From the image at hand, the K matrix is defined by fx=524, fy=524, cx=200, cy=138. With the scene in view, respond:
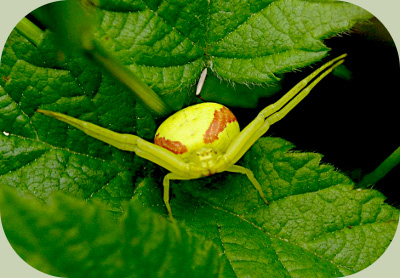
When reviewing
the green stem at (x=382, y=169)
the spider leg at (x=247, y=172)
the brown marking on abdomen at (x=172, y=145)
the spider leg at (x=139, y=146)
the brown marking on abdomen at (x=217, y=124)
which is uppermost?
the green stem at (x=382, y=169)

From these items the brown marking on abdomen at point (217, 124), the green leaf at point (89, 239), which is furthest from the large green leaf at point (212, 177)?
the green leaf at point (89, 239)

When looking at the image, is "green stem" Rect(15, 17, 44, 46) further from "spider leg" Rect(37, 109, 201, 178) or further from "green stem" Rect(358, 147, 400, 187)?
"green stem" Rect(358, 147, 400, 187)

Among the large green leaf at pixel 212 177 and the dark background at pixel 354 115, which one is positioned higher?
the dark background at pixel 354 115

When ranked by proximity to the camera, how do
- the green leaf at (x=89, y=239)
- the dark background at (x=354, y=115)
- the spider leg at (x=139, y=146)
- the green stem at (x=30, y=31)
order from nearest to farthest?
the green leaf at (x=89, y=239) → the green stem at (x=30, y=31) → the spider leg at (x=139, y=146) → the dark background at (x=354, y=115)

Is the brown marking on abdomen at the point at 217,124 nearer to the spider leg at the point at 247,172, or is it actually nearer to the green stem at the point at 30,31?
the spider leg at the point at 247,172

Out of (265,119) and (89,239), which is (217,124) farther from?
(89,239)

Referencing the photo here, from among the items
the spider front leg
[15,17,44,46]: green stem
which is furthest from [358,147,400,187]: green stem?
[15,17,44,46]: green stem

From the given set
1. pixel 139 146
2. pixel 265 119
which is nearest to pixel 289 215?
pixel 265 119

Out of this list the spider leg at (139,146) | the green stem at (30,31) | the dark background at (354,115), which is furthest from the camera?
the dark background at (354,115)
